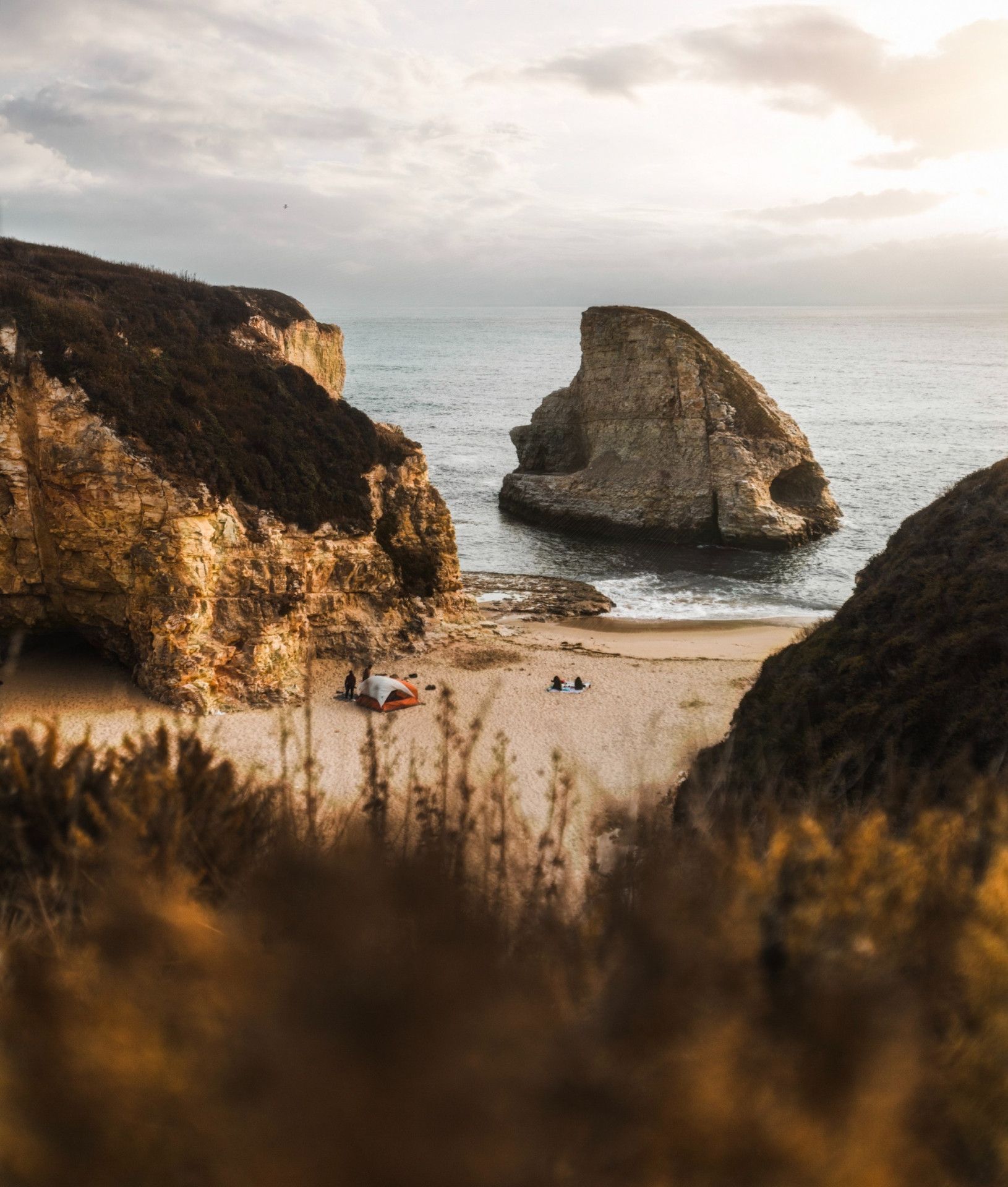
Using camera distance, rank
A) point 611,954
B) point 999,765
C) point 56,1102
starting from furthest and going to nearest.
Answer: point 999,765 → point 611,954 → point 56,1102

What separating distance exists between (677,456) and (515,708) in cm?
2725

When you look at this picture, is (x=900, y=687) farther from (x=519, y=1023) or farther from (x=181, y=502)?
(x=181, y=502)

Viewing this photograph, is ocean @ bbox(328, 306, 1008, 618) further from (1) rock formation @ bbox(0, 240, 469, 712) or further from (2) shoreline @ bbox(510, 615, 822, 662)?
(1) rock formation @ bbox(0, 240, 469, 712)

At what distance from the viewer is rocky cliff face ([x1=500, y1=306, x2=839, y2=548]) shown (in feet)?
147

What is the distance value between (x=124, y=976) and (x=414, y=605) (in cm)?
2340

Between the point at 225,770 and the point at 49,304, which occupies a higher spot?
the point at 49,304

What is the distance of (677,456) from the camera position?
46312mm

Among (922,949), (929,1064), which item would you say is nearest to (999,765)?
(922,949)

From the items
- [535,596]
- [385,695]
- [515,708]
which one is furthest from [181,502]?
[535,596]

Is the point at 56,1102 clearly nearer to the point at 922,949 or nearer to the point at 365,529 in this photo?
the point at 922,949

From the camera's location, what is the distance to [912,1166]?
3.53 meters

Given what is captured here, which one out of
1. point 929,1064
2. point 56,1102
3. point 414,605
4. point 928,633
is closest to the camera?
point 56,1102

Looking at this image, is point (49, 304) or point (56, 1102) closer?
point (56, 1102)

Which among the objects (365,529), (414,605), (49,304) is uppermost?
(49,304)
